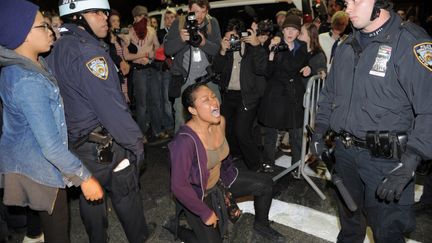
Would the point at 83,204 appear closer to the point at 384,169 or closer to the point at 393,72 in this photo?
the point at 384,169

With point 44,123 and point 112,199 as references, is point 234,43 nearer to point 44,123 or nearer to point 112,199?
point 112,199

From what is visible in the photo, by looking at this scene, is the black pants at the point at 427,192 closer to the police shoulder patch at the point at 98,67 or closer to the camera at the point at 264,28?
the camera at the point at 264,28

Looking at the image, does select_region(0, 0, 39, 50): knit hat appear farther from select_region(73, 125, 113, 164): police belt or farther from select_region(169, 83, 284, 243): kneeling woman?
select_region(169, 83, 284, 243): kneeling woman

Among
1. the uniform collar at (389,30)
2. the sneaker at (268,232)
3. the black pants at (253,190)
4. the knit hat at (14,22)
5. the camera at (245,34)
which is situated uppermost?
the knit hat at (14,22)

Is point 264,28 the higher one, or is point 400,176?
point 264,28

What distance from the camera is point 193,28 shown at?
437 cm

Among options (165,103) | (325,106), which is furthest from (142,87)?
(325,106)

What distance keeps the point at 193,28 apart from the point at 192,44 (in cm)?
21

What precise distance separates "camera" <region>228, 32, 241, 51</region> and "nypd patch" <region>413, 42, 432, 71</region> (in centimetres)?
248

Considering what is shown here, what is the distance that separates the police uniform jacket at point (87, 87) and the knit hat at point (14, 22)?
0.34 meters

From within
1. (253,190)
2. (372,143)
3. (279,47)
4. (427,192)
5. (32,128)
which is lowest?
(427,192)

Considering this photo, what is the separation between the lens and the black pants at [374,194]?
236 cm

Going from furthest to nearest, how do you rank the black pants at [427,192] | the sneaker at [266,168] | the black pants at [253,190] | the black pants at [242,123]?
the sneaker at [266,168] → the black pants at [242,123] → the black pants at [427,192] → the black pants at [253,190]

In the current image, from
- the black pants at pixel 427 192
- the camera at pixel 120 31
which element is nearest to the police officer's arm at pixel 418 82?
the black pants at pixel 427 192
